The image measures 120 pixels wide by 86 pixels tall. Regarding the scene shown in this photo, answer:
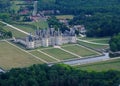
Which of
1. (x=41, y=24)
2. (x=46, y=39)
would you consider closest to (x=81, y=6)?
(x=41, y=24)

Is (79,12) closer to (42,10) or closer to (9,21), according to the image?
(42,10)

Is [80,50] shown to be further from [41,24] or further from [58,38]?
[41,24]

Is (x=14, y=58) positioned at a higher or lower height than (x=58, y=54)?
lower

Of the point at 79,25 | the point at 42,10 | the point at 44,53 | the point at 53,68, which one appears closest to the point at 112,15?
the point at 79,25

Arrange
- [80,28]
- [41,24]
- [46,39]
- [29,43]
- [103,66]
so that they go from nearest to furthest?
[103,66] → [29,43] → [46,39] → [80,28] → [41,24]

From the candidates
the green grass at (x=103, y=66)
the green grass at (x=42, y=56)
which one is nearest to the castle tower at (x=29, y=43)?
the green grass at (x=42, y=56)

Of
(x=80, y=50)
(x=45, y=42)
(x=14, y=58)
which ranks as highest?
(x=45, y=42)

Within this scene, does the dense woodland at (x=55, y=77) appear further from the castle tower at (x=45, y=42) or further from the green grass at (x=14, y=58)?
the castle tower at (x=45, y=42)
